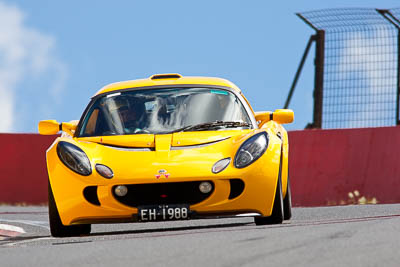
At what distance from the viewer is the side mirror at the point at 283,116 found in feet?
30.0

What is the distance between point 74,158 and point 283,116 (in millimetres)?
2090

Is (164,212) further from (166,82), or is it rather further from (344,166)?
(344,166)

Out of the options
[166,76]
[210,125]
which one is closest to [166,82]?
[166,76]

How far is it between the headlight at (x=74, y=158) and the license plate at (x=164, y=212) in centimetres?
56

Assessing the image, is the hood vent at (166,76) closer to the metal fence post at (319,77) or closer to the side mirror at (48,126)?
the side mirror at (48,126)

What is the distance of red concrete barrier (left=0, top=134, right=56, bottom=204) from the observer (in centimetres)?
1576

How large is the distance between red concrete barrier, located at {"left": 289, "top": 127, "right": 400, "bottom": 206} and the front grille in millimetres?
6053

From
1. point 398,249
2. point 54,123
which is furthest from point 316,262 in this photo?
point 54,123

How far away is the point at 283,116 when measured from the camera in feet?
30.0

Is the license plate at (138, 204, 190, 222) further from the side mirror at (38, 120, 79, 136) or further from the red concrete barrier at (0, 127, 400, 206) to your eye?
the red concrete barrier at (0, 127, 400, 206)

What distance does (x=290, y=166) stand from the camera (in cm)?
1423

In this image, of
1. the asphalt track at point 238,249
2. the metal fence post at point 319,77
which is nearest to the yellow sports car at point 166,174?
the asphalt track at point 238,249

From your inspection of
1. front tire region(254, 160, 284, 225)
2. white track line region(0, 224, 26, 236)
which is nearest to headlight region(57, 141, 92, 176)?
front tire region(254, 160, 284, 225)

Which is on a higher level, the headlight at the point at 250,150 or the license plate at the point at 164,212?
the headlight at the point at 250,150
